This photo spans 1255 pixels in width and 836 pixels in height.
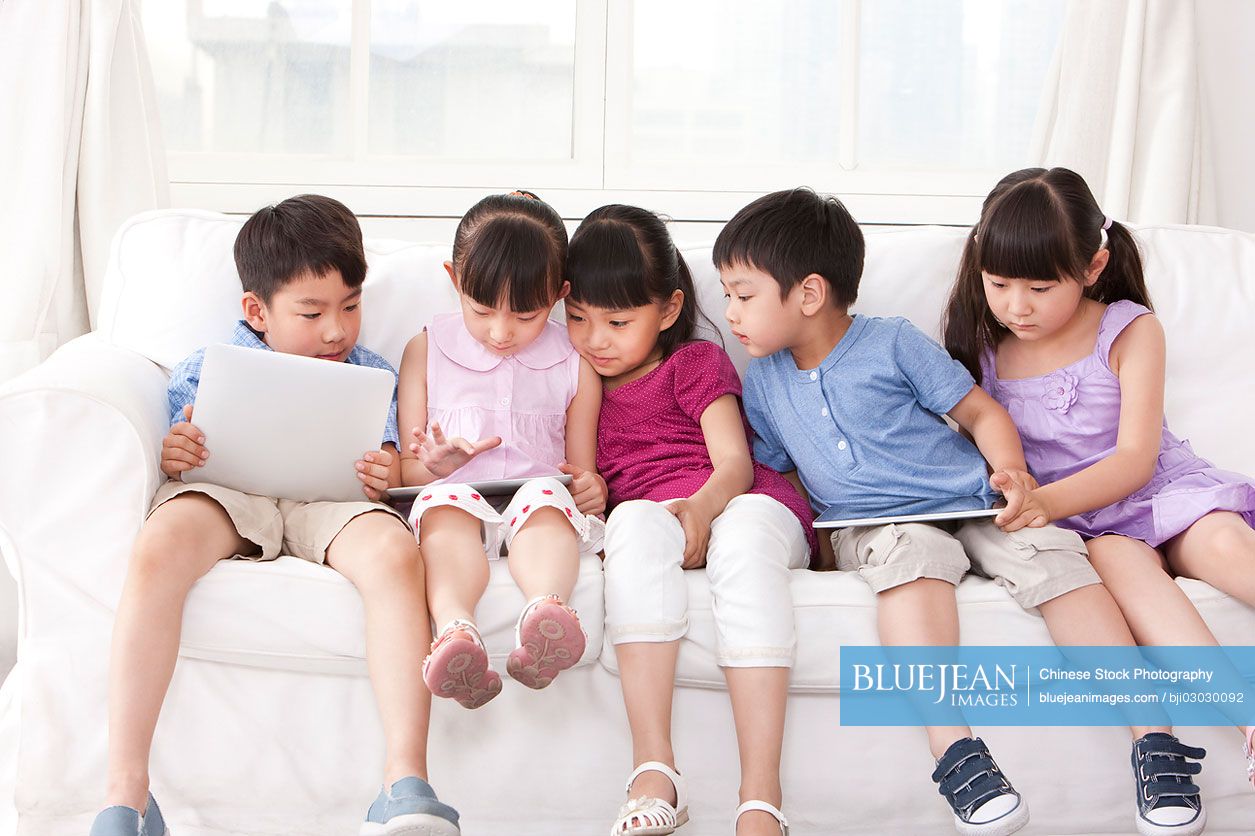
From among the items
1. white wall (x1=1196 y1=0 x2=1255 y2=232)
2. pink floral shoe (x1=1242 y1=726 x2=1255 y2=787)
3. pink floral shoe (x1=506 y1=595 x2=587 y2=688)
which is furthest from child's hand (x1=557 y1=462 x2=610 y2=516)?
white wall (x1=1196 y1=0 x2=1255 y2=232)

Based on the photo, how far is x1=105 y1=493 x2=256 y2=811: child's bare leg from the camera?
1282mm

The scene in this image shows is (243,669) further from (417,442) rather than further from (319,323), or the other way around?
(319,323)

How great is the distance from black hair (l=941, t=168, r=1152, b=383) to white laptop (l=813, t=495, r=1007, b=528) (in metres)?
0.26

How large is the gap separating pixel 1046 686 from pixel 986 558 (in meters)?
0.19

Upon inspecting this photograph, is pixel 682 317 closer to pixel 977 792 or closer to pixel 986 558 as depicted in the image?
pixel 986 558

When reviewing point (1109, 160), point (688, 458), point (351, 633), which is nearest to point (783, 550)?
point (688, 458)

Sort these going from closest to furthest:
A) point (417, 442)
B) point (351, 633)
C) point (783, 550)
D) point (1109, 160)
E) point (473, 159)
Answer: point (351, 633), point (783, 550), point (417, 442), point (1109, 160), point (473, 159)

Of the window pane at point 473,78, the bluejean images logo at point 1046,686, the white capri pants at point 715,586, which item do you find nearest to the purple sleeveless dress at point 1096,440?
the bluejean images logo at point 1046,686

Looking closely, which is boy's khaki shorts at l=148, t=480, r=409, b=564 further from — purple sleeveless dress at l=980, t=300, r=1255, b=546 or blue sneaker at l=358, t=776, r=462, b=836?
purple sleeveless dress at l=980, t=300, r=1255, b=546

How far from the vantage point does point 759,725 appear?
138cm

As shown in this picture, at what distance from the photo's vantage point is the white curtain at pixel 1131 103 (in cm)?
247

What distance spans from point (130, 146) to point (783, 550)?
1.70 meters

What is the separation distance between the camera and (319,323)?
5.56 ft

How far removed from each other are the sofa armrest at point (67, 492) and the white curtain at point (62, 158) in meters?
0.88
